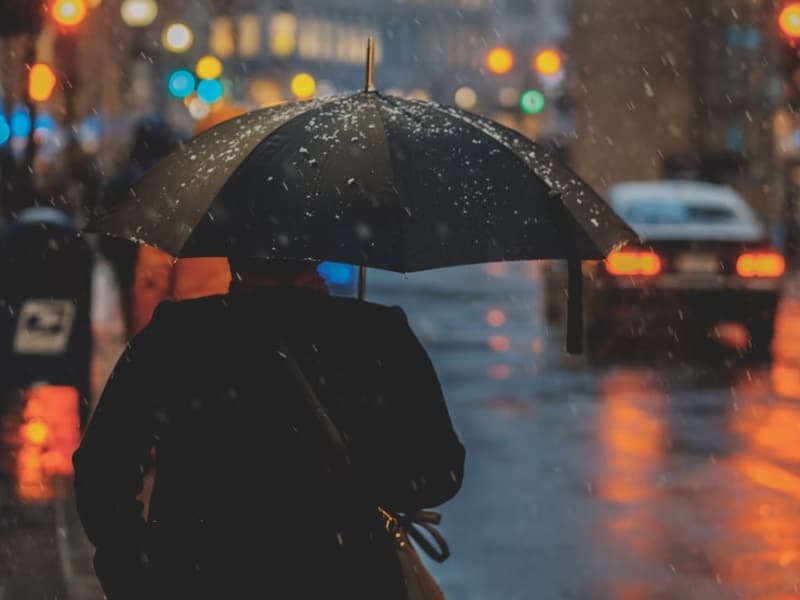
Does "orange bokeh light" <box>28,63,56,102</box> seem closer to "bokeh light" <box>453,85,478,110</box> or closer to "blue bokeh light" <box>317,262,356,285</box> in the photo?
"blue bokeh light" <box>317,262,356,285</box>

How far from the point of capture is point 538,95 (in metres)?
28.1

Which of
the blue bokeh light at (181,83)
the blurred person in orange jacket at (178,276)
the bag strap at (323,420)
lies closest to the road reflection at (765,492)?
Answer: the blurred person in orange jacket at (178,276)

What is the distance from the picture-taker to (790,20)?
19719 millimetres

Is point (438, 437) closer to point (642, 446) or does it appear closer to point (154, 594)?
point (154, 594)

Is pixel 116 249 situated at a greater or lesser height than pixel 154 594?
greater

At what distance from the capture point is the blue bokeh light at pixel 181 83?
106 feet

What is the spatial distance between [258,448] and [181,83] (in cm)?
2973

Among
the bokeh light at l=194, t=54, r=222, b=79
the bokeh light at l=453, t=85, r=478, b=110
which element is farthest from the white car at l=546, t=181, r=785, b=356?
the bokeh light at l=194, t=54, r=222, b=79

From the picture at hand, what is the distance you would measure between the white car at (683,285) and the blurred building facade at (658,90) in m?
19.0

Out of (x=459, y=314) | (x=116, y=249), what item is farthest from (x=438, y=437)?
(x=459, y=314)

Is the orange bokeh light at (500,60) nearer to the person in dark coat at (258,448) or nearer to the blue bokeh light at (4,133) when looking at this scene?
the blue bokeh light at (4,133)

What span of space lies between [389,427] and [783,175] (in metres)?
30.9

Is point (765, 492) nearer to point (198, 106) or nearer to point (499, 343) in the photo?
point (499, 343)

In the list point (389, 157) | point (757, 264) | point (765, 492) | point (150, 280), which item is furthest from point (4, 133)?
point (389, 157)
